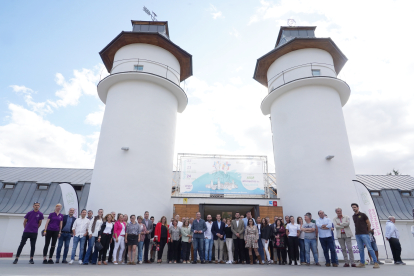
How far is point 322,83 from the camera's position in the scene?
14312mm

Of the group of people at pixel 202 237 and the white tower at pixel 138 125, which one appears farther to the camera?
the white tower at pixel 138 125

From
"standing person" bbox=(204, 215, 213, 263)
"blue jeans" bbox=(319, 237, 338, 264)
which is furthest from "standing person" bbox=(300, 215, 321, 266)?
"standing person" bbox=(204, 215, 213, 263)

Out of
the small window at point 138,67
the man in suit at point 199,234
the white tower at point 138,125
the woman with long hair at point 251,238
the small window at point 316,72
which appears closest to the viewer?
the woman with long hair at point 251,238

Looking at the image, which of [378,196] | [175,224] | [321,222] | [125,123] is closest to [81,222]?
[175,224]

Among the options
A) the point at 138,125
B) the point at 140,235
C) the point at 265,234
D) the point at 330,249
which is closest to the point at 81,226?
the point at 140,235

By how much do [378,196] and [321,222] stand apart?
12.7 metres

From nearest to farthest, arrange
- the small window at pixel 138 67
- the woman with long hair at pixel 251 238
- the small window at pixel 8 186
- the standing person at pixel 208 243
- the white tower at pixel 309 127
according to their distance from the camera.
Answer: the woman with long hair at pixel 251 238 → the standing person at pixel 208 243 → the white tower at pixel 309 127 → the small window at pixel 138 67 → the small window at pixel 8 186

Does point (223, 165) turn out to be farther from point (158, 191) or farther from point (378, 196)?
point (378, 196)

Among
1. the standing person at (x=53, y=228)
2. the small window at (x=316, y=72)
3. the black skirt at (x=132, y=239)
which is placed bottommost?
the black skirt at (x=132, y=239)

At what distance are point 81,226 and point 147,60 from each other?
30.8 feet

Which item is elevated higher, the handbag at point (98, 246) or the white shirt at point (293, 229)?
the white shirt at point (293, 229)

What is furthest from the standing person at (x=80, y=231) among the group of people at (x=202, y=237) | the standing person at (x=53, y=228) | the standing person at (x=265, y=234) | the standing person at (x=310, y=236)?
the standing person at (x=310, y=236)

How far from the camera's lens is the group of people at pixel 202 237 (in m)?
7.88

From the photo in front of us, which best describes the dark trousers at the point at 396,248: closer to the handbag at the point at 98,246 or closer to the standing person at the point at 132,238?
the standing person at the point at 132,238
